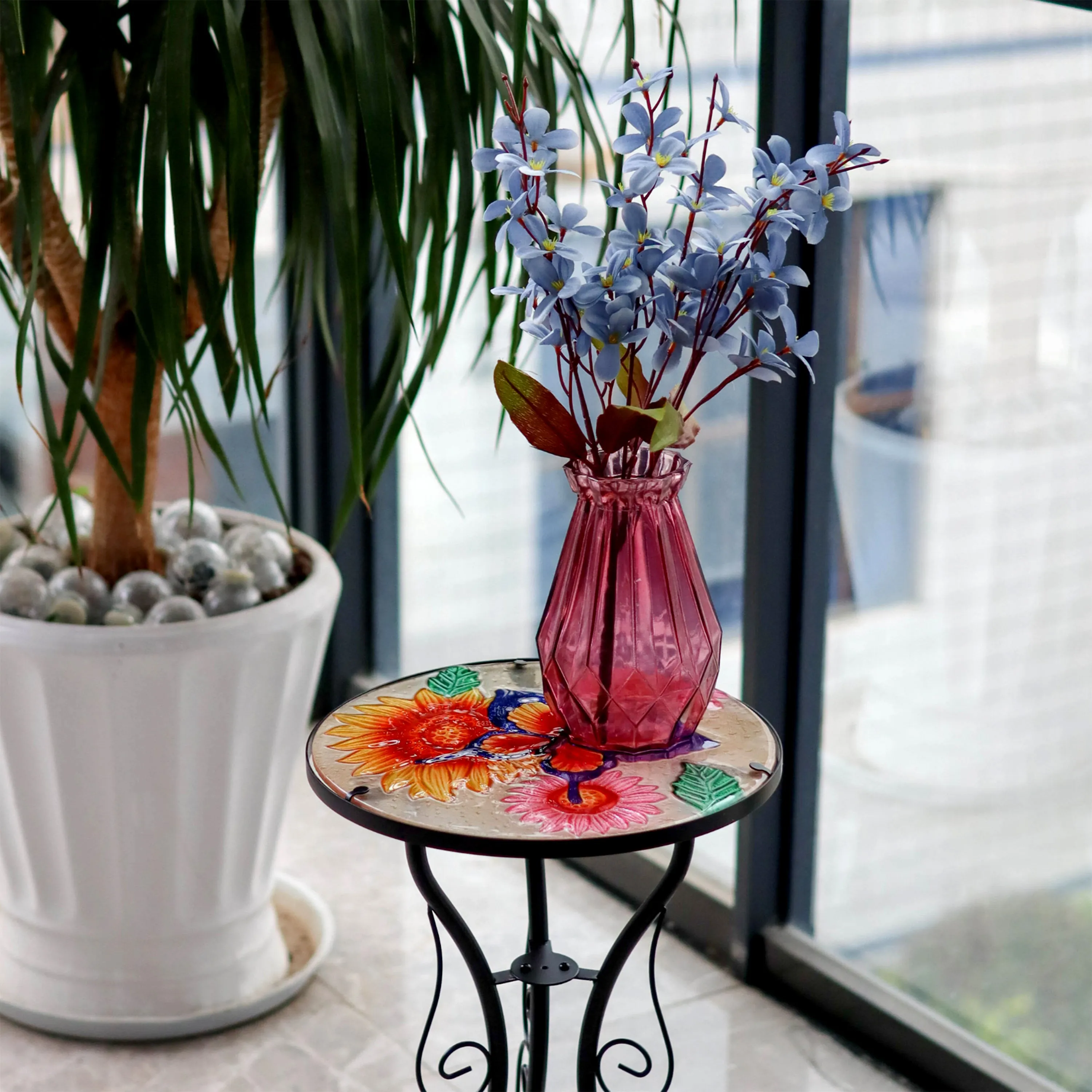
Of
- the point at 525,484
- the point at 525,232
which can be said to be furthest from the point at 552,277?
the point at 525,484

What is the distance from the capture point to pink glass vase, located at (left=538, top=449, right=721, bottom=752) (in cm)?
116

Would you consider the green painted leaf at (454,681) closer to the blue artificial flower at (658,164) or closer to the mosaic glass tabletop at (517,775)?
the mosaic glass tabletop at (517,775)

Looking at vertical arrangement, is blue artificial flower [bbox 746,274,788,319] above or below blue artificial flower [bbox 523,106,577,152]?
below

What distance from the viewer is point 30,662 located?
157 cm

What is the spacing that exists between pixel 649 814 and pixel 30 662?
812mm

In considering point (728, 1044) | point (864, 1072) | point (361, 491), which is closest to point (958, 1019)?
point (864, 1072)

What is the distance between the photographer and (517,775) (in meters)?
1.15

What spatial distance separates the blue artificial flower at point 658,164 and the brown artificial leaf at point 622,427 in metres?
0.17

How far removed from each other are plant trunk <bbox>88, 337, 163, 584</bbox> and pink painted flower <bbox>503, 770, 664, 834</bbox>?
767mm

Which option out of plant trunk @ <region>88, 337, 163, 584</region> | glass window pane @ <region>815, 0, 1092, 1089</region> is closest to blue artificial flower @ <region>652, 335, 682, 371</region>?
glass window pane @ <region>815, 0, 1092, 1089</region>

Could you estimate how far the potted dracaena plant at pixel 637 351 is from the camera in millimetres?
1073

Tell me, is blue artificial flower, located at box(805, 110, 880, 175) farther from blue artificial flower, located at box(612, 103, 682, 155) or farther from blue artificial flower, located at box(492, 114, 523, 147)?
blue artificial flower, located at box(492, 114, 523, 147)

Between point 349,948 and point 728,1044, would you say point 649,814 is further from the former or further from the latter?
point 349,948

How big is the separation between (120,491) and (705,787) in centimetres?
91
